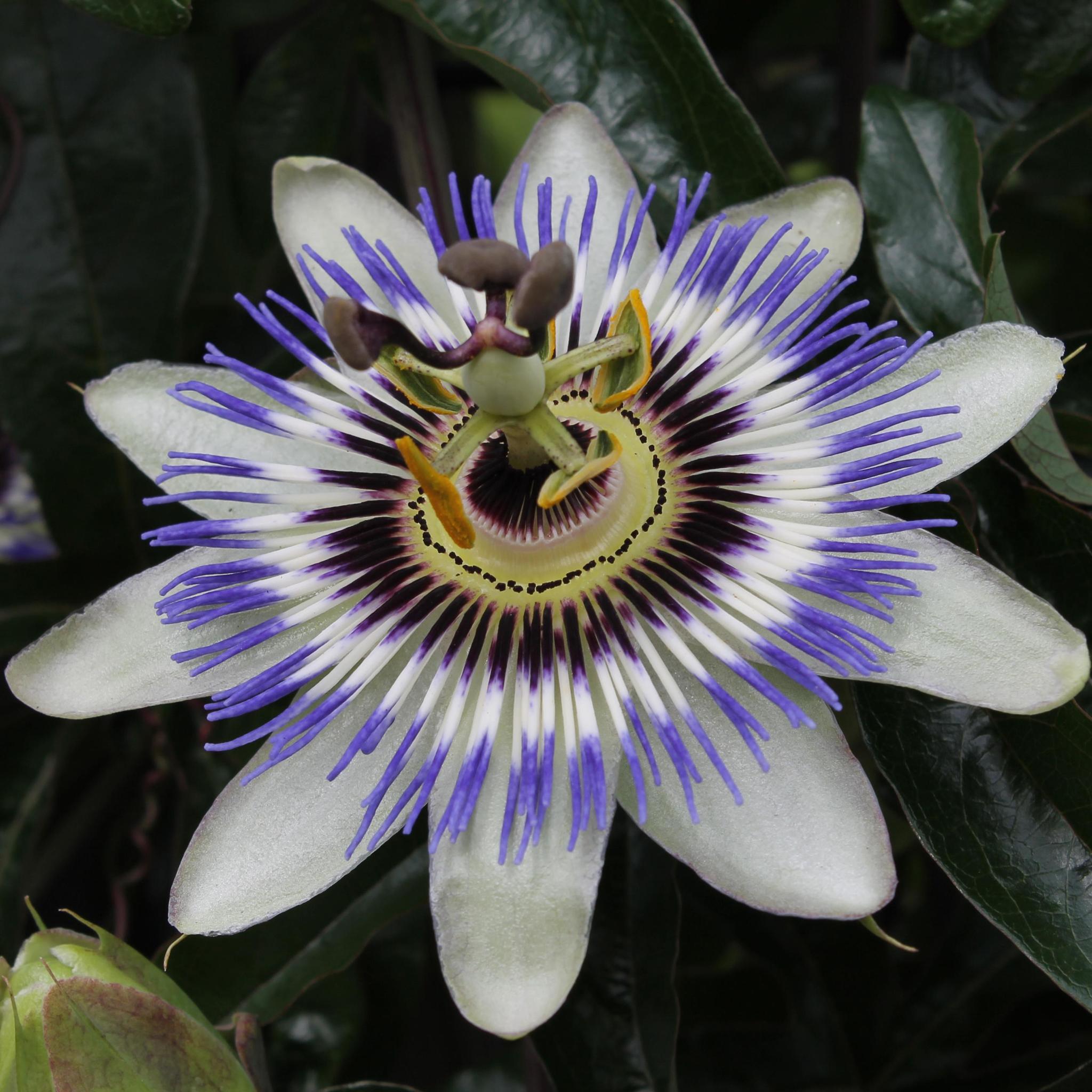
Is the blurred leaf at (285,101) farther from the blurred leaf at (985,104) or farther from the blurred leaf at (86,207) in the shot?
the blurred leaf at (985,104)

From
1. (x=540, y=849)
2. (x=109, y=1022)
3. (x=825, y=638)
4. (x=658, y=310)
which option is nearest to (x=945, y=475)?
(x=825, y=638)

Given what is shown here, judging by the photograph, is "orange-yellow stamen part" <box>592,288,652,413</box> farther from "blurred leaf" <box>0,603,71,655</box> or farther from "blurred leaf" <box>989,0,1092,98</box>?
"blurred leaf" <box>0,603,71,655</box>

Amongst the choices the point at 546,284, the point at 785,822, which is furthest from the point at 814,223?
the point at 785,822

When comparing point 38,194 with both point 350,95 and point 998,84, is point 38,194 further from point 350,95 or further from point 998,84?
point 998,84

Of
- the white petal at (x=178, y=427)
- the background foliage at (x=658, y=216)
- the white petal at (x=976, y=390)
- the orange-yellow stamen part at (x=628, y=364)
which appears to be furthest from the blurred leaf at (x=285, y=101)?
the white petal at (x=976, y=390)

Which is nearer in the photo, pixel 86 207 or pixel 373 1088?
pixel 373 1088

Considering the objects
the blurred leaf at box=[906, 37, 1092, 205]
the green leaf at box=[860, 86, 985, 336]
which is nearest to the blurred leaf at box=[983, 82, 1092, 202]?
the blurred leaf at box=[906, 37, 1092, 205]

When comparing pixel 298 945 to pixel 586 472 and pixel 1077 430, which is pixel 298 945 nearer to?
pixel 586 472
